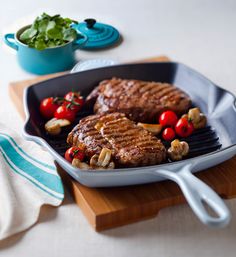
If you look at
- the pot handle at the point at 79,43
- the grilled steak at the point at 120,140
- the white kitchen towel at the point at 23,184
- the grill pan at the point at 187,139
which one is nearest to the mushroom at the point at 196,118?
the grill pan at the point at 187,139

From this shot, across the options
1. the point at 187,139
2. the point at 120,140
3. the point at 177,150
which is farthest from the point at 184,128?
the point at 120,140

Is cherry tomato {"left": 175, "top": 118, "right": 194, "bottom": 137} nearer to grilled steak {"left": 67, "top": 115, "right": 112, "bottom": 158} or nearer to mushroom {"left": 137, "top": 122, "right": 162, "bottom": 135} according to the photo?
mushroom {"left": 137, "top": 122, "right": 162, "bottom": 135}

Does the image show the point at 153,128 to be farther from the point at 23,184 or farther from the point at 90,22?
the point at 90,22

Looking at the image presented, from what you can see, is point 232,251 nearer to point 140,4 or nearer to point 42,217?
point 42,217

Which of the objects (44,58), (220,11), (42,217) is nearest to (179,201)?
(42,217)

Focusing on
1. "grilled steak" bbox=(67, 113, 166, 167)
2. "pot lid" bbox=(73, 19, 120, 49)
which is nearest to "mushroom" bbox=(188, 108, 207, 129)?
"grilled steak" bbox=(67, 113, 166, 167)

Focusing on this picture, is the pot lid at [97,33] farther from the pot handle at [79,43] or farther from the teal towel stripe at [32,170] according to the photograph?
the teal towel stripe at [32,170]
